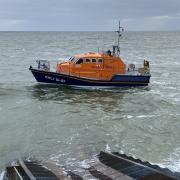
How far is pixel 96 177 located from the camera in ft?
40.3

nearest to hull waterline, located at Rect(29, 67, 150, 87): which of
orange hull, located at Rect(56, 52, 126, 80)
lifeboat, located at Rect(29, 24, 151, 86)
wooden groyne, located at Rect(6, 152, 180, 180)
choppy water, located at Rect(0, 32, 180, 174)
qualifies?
lifeboat, located at Rect(29, 24, 151, 86)

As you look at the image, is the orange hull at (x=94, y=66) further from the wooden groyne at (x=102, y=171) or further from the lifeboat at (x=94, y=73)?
the wooden groyne at (x=102, y=171)

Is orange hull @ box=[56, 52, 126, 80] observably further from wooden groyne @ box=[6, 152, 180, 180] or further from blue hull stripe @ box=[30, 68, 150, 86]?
wooden groyne @ box=[6, 152, 180, 180]

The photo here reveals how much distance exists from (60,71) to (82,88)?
2.30 meters

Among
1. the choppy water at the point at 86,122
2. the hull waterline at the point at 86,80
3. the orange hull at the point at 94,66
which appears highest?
the orange hull at the point at 94,66

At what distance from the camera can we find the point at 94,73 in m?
33.0

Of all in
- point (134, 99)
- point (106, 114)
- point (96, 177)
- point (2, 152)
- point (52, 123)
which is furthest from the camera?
point (134, 99)

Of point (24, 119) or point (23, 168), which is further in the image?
point (24, 119)

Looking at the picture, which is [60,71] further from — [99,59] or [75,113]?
[75,113]

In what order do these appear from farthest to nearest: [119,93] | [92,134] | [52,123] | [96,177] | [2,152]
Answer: [119,93] → [52,123] → [92,134] → [2,152] → [96,177]

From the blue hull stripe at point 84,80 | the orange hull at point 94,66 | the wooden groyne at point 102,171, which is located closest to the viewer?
the wooden groyne at point 102,171

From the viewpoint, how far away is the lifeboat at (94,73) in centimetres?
3250

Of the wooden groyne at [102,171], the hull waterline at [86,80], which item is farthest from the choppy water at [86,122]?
the wooden groyne at [102,171]

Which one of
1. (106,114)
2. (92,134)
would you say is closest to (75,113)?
(106,114)
